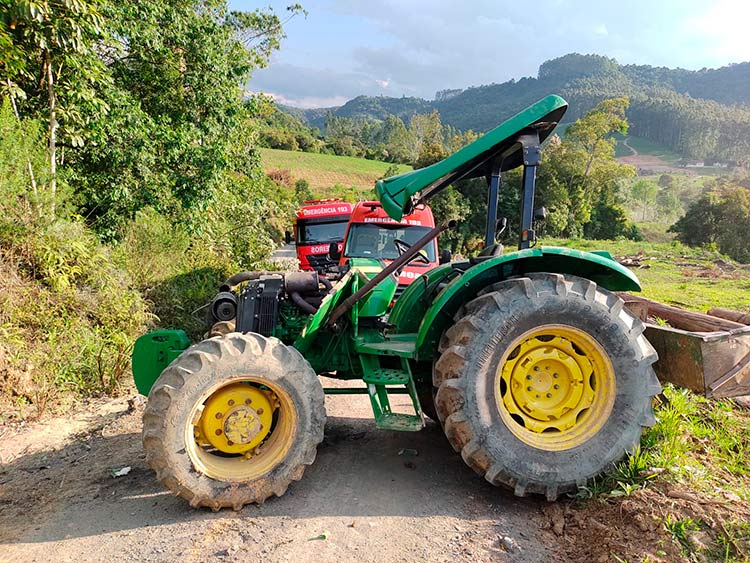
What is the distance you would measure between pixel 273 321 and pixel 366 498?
5.27 feet

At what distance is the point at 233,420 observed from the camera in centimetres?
305

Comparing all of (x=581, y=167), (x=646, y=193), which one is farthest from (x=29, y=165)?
(x=646, y=193)

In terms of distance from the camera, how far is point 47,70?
6.46 metres

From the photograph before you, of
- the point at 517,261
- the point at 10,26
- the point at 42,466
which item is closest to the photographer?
the point at 517,261

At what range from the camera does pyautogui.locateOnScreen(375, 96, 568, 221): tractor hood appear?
9.87ft

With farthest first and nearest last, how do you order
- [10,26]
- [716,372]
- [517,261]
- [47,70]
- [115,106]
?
[115,106], [47,70], [10,26], [517,261], [716,372]

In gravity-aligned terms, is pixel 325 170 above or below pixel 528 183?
above

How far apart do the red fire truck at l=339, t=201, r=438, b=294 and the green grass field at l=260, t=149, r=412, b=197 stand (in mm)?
34896

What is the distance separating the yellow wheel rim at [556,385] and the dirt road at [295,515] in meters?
0.52

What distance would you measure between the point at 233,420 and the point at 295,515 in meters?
0.68

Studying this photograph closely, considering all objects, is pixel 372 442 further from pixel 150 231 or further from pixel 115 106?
pixel 115 106

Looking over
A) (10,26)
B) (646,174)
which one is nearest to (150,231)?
(10,26)

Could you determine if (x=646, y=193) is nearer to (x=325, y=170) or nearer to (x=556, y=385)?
A: (x=325, y=170)

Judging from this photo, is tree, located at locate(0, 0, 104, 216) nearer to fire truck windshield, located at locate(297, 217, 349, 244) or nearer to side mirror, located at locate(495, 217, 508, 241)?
side mirror, located at locate(495, 217, 508, 241)
